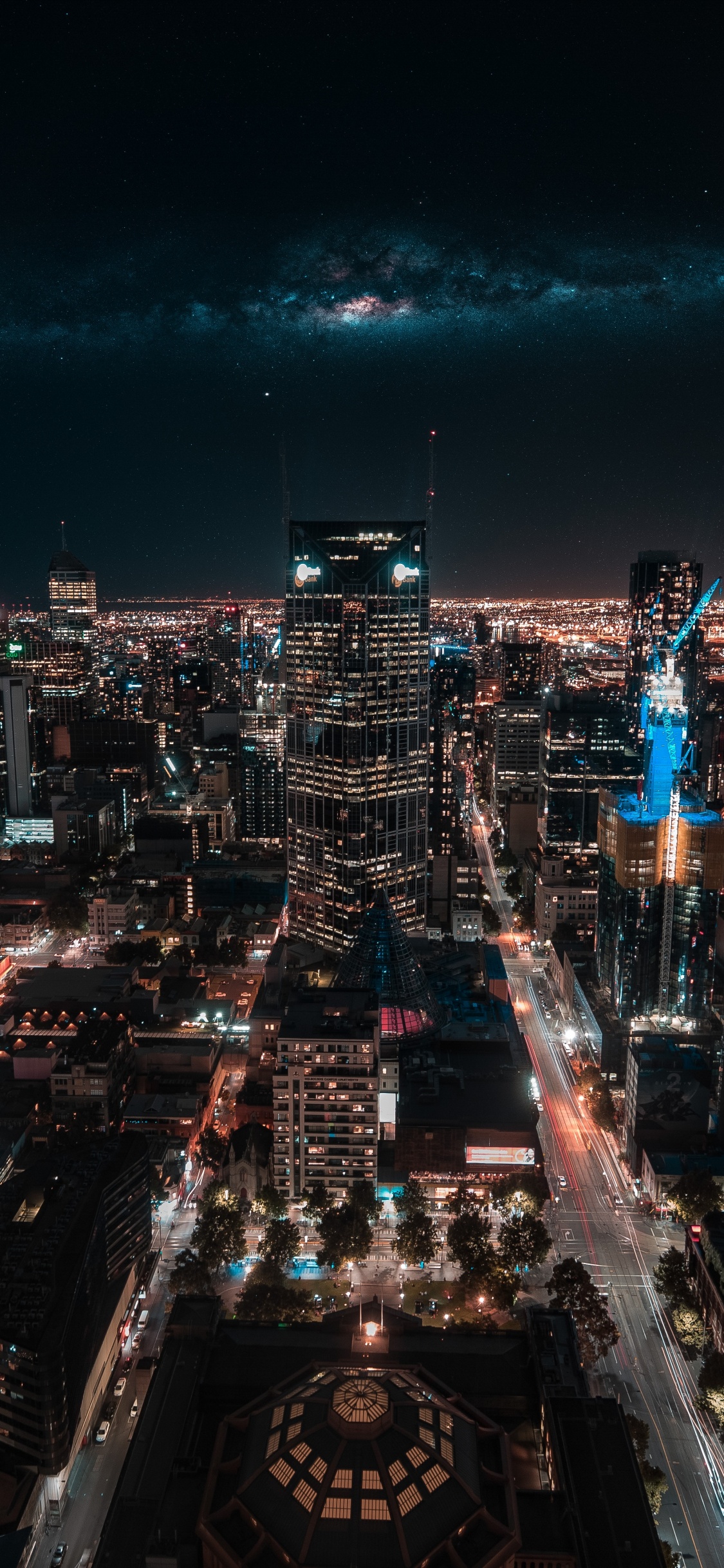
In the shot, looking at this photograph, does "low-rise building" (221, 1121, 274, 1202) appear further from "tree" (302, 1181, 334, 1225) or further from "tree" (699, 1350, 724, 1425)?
"tree" (699, 1350, 724, 1425)

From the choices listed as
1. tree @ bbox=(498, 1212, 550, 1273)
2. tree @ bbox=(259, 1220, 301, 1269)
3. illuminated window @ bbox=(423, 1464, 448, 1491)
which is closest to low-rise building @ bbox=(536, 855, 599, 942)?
tree @ bbox=(498, 1212, 550, 1273)

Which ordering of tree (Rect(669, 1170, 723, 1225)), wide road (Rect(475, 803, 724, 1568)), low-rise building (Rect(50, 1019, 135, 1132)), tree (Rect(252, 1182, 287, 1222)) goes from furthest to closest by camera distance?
low-rise building (Rect(50, 1019, 135, 1132)) < tree (Rect(252, 1182, 287, 1222)) < tree (Rect(669, 1170, 723, 1225)) < wide road (Rect(475, 803, 724, 1568))

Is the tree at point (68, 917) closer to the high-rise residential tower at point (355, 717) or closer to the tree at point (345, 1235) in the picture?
the high-rise residential tower at point (355, 717)

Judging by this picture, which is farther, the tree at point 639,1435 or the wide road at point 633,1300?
the tree at point 639,1435

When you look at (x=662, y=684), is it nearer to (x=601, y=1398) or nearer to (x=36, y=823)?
(x=601, y=1398)

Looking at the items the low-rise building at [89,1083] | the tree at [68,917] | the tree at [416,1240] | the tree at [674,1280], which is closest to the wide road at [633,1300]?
the tree at [674,1280]

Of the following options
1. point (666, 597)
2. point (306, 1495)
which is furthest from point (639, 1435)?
point (666, 597)

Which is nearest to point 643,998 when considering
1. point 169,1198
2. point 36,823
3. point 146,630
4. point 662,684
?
point 662,684
